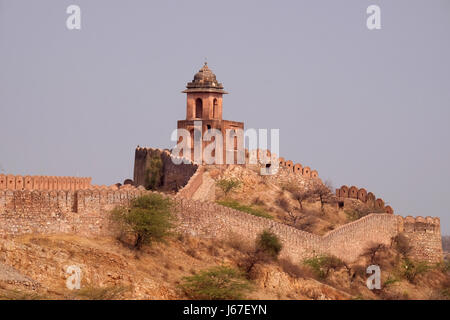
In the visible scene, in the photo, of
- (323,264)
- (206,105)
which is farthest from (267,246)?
(206,105)

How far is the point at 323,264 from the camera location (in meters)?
58.2

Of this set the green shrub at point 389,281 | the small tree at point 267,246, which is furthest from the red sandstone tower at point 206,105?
the small tree at point 267,246

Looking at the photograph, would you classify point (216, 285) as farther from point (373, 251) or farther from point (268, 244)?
point (373, 251)

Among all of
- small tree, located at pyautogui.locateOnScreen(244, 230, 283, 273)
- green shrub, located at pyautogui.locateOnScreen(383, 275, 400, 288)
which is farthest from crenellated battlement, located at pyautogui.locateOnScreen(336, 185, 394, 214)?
small tree, located at pyautogui.locateOnScreen(244, 230, 283, 273)

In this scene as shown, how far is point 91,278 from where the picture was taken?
4844cm

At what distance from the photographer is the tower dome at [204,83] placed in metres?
71.1

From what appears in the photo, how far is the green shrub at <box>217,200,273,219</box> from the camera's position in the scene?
61.8 m

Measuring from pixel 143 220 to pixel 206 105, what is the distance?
19.3 metres

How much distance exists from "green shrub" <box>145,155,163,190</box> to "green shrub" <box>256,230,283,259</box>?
1251 cm

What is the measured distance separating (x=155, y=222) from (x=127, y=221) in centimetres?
96

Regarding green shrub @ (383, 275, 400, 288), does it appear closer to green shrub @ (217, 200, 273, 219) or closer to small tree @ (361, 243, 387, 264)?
small tree @ (361, 243, 387, 264)

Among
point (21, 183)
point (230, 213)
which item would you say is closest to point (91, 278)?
point (230, 213)

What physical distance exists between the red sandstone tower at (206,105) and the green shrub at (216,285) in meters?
19.1
